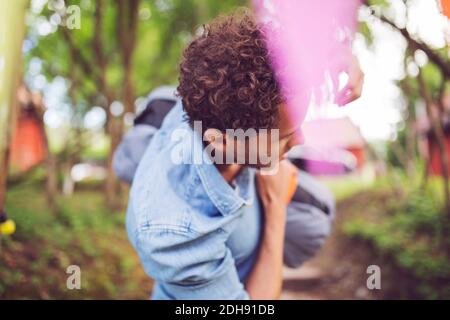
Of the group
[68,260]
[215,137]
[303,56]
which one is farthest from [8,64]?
[68,260]

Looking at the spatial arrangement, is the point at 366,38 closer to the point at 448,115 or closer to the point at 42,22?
the point at 42,22

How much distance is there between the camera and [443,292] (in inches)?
127

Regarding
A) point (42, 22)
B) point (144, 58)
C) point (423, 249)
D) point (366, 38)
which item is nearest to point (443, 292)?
point (423, 249)

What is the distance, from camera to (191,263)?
1.09 m

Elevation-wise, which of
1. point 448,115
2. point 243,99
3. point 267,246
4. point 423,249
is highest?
point 448,115

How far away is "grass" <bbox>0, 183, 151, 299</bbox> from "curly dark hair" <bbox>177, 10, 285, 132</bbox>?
1.24 meters

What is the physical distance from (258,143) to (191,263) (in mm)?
349

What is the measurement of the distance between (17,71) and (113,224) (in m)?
3.93

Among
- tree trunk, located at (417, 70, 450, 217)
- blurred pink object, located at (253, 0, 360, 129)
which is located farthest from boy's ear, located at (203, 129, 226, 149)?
tree trunk, located at (417, 70, 450, 217)

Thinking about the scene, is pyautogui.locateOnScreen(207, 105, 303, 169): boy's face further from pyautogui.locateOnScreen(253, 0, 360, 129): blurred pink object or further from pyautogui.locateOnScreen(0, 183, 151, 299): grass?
pyautogui.locateOnScreen(0, 183, 151, 299): grass

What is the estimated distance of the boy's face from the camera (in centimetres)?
106

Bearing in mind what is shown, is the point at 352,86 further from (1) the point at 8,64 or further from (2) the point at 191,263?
(1) the point at 8,64

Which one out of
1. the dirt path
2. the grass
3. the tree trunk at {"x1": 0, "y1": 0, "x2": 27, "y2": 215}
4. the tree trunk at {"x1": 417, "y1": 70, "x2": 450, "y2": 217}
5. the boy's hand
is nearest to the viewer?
the boy's hand

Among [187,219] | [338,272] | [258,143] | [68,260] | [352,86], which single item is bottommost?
[338,272]
